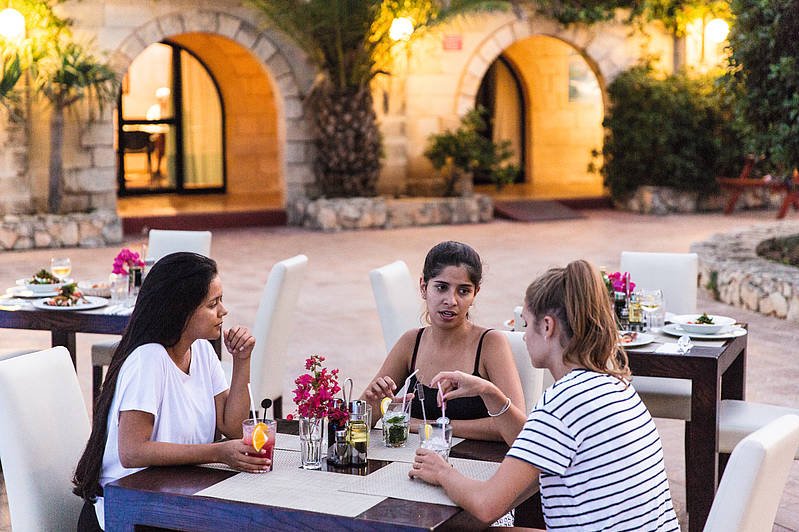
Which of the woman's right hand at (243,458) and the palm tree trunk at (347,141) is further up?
the palm tree trunk at (347,141)

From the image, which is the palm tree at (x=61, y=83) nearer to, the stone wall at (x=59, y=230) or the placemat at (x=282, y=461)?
the stone wall at (x=59, y=230)

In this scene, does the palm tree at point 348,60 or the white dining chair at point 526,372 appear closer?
the white dining chair at point 526,372

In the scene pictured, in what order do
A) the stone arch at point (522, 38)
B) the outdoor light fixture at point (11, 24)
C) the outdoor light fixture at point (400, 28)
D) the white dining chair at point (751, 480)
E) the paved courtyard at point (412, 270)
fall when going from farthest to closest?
the stone arch at point (522, 38) < the outdoor light fixture at point (400, 28) < the outdoor light fixture at point (11, 24) < the paved courtyard at point (412, 270) < the white dining chair at point (751, 480)

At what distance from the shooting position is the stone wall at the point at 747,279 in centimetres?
781

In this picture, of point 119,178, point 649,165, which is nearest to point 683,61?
point 649,165

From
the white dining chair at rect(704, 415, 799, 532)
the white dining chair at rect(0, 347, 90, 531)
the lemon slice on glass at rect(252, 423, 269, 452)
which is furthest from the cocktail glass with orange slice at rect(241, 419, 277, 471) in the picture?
the white dining chair at rect(704, 415, 799, 532)

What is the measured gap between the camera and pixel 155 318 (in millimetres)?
2752

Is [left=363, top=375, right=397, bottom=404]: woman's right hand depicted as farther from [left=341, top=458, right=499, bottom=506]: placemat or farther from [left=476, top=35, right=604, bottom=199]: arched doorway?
[left=476, top=35, right=604, bottom=199]: arched doorway

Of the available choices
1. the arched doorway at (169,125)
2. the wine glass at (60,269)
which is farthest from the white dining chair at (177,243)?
the arched doorway at (169,125)

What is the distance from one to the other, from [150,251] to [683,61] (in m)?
11.1

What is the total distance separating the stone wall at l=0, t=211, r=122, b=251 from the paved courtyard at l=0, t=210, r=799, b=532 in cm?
23

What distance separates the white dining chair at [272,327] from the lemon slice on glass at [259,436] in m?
2.09

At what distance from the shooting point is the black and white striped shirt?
2307mm

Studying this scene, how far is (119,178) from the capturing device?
15828 mm
